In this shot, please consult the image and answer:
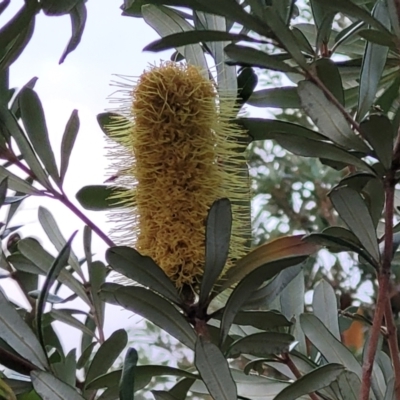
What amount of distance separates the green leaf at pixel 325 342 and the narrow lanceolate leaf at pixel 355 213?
0.28ft

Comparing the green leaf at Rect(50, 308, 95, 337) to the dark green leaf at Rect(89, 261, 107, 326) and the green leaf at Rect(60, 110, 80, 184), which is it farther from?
the green leaf at Rect(60, 110, 80, 184)

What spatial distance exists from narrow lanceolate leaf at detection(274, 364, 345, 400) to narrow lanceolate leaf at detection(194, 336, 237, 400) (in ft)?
0.15

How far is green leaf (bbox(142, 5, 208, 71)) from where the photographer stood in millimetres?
523

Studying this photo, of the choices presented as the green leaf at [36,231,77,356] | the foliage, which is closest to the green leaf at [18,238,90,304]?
the foliage

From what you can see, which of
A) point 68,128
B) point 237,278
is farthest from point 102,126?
point 237,278

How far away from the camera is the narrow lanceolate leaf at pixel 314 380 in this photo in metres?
0.39

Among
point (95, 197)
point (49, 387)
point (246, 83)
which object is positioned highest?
→ point (246, 83)

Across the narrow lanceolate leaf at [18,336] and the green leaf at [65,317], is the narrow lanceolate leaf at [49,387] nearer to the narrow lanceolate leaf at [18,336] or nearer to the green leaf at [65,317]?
the narrow lanceolate leaf at [18,336]

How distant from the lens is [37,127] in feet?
1.55

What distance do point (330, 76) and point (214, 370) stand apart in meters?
0.20

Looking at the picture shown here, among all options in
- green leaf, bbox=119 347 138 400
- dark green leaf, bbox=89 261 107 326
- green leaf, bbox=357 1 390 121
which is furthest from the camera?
dark green leaf, bbox=89 261 107 326

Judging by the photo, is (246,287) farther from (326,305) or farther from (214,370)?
(326,305)

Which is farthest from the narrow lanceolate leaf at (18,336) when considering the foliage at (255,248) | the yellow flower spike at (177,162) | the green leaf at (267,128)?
the green leaf at (267,128)

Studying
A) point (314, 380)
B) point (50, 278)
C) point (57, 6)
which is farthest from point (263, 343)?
point (57, 6)
